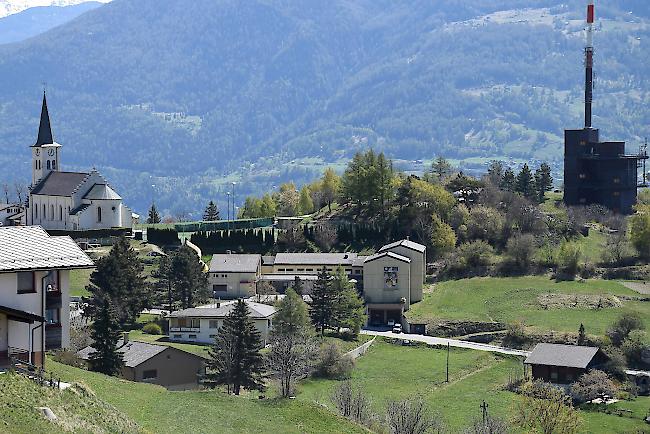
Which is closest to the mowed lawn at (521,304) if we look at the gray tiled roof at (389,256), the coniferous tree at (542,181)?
the gray tiled roof at (389,256)

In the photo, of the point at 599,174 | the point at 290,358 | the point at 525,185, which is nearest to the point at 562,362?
the point at 290,358

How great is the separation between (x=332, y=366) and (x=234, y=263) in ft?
74.2

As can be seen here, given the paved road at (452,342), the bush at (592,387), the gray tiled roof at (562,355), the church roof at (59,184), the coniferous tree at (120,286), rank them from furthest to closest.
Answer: the church roof at (59,184) < the paved road at (452,342) < the coniferous tree at (120,286) < the gray tiled roof at (562,355) < the bush at (592,387)

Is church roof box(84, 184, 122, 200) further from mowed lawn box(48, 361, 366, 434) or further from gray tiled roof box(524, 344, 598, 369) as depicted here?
mowed lawn box(48, 361, 366, 434)

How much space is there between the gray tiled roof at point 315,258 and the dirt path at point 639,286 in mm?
18966

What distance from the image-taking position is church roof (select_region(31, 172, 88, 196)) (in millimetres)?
95306

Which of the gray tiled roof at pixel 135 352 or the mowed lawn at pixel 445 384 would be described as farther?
the mowed lawn at pixel 445 384

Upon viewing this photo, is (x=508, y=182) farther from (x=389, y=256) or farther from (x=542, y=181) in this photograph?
(x=389, y=256)

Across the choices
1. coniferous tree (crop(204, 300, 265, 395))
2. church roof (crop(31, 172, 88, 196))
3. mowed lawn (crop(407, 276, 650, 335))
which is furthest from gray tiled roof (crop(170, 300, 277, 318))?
church roof (crop(31, 172, 88, 196))

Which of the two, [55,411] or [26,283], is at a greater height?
[26,283]

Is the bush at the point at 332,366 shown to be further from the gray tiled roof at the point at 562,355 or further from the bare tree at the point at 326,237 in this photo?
the bare tree at the point at 326,237

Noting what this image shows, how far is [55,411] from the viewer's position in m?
24.3

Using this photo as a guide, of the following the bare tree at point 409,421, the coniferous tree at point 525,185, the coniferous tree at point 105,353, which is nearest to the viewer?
the bare tree at point 409,421

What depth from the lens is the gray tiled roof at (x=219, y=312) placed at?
6300 centimetres
